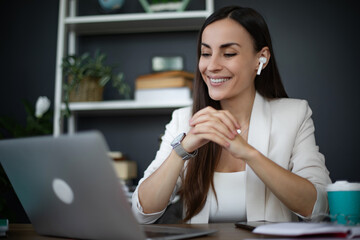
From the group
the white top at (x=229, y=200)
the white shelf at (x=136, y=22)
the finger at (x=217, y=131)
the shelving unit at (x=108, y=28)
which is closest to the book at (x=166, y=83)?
the shelving unit at (x=108, y=28)

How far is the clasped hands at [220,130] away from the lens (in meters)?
1.41

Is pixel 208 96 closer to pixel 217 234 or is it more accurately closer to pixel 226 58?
pixel 226 58

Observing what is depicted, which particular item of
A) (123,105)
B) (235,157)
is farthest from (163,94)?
(235,157)

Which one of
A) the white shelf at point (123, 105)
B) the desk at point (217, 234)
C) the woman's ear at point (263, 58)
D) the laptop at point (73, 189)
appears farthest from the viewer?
the white shelf at point (123, 105)

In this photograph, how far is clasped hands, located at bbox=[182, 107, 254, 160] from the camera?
4.62ft

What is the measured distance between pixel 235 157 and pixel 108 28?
1736 mm

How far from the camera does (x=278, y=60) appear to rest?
3070 mm

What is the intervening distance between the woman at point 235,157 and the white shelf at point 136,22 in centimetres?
91

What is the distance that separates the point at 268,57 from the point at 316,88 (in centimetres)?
122

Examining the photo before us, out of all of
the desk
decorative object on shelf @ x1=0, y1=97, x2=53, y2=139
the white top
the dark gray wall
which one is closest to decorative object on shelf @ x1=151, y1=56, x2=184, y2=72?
the dark gray wall

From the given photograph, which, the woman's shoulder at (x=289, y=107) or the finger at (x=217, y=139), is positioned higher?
the woman's shoulder at (x=289, y=107)

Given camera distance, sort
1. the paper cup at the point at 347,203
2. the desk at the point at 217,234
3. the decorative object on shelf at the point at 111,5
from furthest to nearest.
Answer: the decorative object on shelf at the point at 111,5 → the paper cup at the point at 347,203 → the desk at the point at 217,234

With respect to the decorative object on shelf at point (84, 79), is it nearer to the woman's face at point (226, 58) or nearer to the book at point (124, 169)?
the book at point (124, 169)

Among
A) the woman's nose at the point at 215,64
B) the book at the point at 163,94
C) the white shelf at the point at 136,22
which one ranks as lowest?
the book at the point at 163,94
